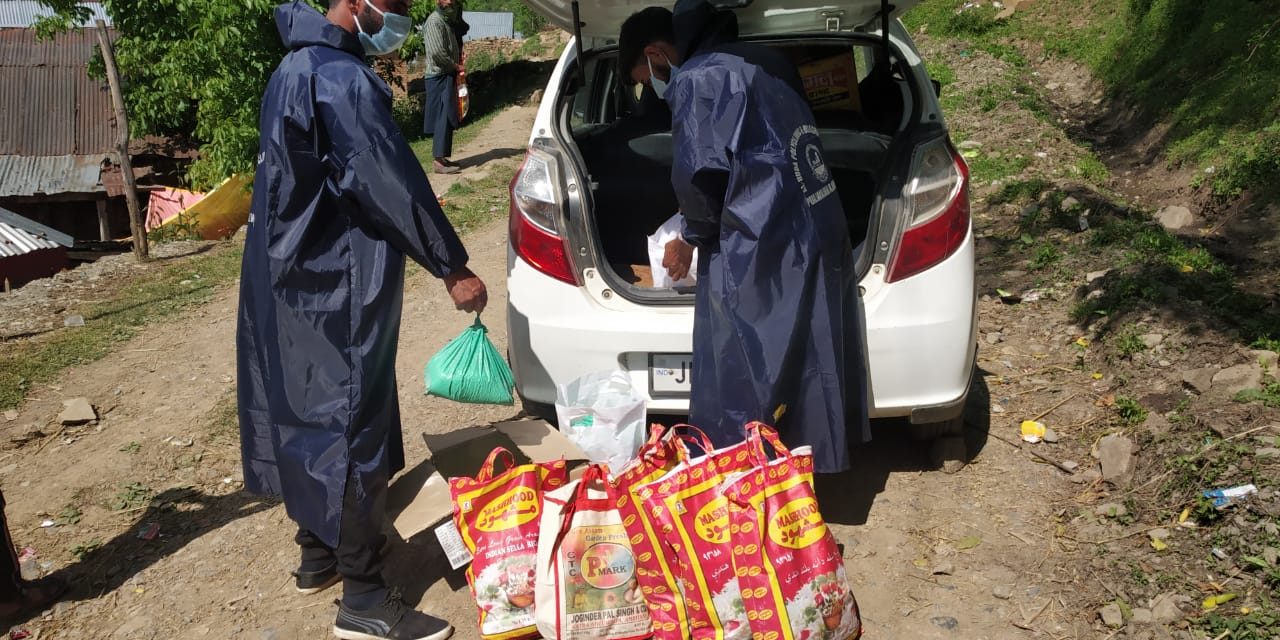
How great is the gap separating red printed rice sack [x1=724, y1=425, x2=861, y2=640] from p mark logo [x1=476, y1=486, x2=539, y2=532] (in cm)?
59

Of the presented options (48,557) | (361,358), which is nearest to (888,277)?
(361,358)

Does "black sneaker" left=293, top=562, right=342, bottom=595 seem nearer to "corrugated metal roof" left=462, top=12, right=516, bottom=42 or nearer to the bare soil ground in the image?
the bare soil ground

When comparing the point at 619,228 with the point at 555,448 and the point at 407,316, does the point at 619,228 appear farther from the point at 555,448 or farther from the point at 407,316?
the point at 407,316

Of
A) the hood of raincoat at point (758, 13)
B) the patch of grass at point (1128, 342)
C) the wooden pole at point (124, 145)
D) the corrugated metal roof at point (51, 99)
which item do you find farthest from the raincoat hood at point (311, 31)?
the corrugated metal roof at point (51, 99)

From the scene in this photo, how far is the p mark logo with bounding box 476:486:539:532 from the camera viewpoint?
9.26 ft

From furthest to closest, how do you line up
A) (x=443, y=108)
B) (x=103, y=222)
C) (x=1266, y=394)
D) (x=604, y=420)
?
(x=103, y=222) < (x=443, y=108) < (x=1266, y=394) < (x=604, y=420)

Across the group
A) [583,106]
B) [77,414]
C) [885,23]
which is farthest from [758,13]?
[77,414]

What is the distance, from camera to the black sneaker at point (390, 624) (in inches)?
114

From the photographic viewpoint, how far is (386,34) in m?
3.01

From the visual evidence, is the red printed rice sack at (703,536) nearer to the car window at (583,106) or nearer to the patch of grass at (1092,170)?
the car window at (583,106)

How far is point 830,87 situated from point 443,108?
729cm

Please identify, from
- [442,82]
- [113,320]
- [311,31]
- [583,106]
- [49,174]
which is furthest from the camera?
[49,174]

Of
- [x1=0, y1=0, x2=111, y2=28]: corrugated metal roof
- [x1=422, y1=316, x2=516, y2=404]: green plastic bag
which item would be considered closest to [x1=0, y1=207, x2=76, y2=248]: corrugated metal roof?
[x1=422, y1=316, x2=516, y2=404]: green plastic bag

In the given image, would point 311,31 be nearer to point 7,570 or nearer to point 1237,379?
point 7,570
